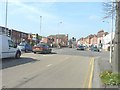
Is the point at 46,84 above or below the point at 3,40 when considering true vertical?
below

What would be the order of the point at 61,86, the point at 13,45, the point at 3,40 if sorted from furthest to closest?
the point at 13,45 → the point at 3,40 → the point at 61,86

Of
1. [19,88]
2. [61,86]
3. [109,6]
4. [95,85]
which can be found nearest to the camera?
[19,88]

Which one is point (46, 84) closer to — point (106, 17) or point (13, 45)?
point (106, 17)

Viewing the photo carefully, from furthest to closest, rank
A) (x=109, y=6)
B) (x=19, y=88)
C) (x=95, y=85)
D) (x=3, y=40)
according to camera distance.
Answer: (x=3, y=40)
(x=109, y=6)
(x=95, y=85)
(x=19, y=88)

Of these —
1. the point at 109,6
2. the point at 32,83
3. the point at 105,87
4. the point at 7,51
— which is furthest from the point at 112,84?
the point at 7,51

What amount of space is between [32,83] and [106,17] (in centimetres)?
537

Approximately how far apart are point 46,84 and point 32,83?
24.3 inches

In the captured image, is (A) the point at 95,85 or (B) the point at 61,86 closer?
(B) the point at 61,86

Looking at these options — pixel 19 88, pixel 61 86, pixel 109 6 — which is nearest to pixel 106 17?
pixel 109 6

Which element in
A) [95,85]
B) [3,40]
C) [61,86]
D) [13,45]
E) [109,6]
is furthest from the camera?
[13,45]

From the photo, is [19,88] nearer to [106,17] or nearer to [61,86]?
[61,86]

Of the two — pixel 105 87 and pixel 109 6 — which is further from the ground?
pixel 109 6

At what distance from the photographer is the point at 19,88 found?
1196 cm

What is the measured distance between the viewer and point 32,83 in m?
13.5
